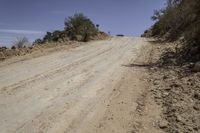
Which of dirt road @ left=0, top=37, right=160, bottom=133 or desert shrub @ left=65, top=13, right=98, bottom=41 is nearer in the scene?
dirt road @ left=0, top=37, right=160, bottom=133

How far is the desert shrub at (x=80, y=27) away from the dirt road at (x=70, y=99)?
77.4 ft

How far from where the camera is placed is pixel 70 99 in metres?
8.88

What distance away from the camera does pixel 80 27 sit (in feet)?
127

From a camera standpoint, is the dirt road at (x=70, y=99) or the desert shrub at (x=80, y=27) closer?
the dirt road at (x=70, y=99)

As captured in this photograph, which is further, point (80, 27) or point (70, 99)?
point (80, 27)

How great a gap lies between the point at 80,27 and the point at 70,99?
99.6 feet

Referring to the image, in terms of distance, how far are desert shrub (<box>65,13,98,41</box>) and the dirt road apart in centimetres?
2361

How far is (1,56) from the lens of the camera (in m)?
19.5

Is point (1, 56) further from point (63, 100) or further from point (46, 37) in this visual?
point (46, 37)

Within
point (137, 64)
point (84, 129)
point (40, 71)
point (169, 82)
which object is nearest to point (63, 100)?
point (84, 129)

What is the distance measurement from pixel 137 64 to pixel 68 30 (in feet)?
80.2

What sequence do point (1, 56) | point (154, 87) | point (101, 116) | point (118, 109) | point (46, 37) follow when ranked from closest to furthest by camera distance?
point (101, 116) < point (118, 109) < point (154, 87) < point (1, 56) < point (46, 37)

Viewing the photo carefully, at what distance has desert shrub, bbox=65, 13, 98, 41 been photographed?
37.9 m

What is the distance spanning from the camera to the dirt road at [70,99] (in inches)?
268
